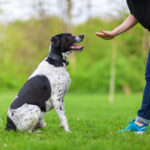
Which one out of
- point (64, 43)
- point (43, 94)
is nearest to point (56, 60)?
point (64, 43)

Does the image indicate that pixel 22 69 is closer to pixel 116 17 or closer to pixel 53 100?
pixel 116 17

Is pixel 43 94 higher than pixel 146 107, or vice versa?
pixel 43 94

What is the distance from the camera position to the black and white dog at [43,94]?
404cm

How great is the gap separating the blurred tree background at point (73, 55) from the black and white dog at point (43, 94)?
14972 millimetres

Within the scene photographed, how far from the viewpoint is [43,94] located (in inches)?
164

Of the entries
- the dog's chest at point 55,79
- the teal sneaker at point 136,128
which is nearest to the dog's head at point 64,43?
the dog's chest at point 55,79

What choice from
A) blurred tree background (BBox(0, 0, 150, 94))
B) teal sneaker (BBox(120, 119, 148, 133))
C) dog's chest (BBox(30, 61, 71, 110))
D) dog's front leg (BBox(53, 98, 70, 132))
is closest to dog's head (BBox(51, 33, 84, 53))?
dog's chest (BBox(30, 61, 71, 110))

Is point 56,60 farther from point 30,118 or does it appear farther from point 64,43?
point 30,118

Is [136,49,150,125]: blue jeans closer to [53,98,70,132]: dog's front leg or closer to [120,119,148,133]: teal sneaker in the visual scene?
[120,119,148,133]: teal sneaker

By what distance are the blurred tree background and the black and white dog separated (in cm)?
1497

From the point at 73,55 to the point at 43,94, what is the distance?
24.5m

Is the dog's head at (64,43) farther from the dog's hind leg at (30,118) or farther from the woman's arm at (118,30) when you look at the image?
the dog's hind leg at (30,118)

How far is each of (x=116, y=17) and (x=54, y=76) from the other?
33.9ft

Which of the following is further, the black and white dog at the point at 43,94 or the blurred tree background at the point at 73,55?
the blurred tree background at the point at 73,55
